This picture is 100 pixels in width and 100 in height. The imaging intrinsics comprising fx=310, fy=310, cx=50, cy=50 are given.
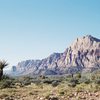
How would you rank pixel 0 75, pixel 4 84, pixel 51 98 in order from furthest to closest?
pixel 0 75, pixel 4 84, pixel 51 98

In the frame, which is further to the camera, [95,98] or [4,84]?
[4,84]

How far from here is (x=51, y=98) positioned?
16406mm

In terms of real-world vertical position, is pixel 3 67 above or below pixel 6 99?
above

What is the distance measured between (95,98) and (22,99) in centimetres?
392

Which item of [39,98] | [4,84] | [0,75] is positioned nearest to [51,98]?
[39,98]

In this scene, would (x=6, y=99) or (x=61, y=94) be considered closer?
(x=6, y=99)

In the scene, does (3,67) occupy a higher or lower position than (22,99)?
Answer: higher

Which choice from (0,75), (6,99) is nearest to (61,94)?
(6,99)

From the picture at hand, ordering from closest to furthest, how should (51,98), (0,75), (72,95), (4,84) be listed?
(51,98)
(72,95)
(4,84)
(0,75)

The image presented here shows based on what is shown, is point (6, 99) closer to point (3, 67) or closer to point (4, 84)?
point (4, 84)

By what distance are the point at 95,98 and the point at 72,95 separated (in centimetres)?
184

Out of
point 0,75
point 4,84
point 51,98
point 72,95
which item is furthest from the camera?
point 0,75

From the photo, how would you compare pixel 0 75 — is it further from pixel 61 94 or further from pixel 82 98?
pixel 82 98

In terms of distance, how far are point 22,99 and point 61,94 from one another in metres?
2.94
